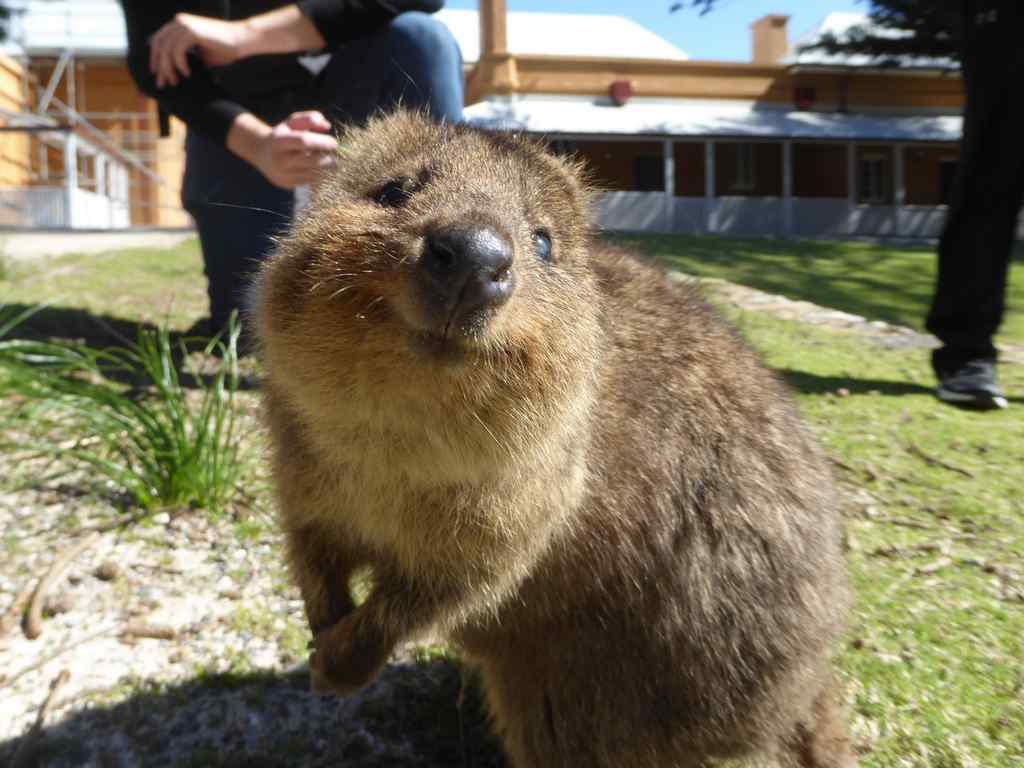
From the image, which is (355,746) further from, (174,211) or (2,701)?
(174,211)

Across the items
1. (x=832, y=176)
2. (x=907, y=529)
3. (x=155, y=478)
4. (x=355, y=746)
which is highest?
(x=832, y=176)

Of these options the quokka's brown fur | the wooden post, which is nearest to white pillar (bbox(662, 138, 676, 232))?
the wooden post

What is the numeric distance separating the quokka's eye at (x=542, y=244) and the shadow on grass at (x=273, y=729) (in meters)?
1.34

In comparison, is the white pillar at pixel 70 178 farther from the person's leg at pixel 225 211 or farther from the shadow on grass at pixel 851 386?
the shadow on grass at pixel 851 386

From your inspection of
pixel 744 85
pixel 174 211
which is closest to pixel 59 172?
pixel 174 211

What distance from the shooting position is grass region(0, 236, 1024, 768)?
2.55m

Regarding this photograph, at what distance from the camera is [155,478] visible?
333 cm

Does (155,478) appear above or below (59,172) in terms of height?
below

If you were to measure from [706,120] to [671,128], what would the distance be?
1733mm

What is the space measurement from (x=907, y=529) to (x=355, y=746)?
2073mm

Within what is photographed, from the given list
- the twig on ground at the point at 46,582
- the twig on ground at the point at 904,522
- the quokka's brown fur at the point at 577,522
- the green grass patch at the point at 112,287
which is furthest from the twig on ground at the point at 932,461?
the green grass patch at the point at 112,287

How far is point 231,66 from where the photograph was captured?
178 inches

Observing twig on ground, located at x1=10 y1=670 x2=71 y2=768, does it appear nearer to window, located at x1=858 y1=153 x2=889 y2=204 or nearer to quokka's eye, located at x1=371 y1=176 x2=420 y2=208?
quokka's eye, located at x1=371 y1=176 x2=420 y2=208

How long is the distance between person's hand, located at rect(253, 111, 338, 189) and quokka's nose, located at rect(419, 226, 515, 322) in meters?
1.76
